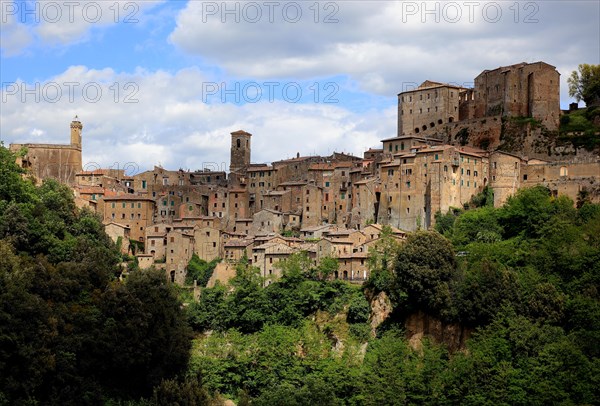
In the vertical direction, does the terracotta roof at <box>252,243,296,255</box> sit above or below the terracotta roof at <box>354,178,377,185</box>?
below

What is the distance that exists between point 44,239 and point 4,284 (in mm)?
9297

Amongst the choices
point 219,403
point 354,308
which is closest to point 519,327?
point 354,308

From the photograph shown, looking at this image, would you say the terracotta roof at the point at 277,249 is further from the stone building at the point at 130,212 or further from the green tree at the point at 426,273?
the stone building at the point at 130,212

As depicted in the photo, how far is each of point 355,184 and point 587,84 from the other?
20.7 m

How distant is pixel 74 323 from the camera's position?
175 ft

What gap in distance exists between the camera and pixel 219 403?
56062mm

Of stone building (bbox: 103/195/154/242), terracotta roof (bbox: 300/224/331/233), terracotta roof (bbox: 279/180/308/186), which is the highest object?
terracotta roof (bbox: 279/180/308/186)

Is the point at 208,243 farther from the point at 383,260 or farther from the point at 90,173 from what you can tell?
the point at 90,173

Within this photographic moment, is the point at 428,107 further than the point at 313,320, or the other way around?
the point at 428,107

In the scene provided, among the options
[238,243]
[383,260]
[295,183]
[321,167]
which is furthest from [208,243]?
[383,260]

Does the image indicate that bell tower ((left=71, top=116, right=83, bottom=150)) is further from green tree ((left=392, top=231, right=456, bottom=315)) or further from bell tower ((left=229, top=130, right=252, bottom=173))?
green tree ((left=392, top=231, right=456, bottom=315))

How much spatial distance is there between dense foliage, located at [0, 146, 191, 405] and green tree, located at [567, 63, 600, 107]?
Result: 4022 centimetres

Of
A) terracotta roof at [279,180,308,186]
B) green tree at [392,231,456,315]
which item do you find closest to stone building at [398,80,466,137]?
terracotta roof at [279,180,308,186]

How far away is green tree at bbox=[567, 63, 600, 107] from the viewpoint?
274ft
